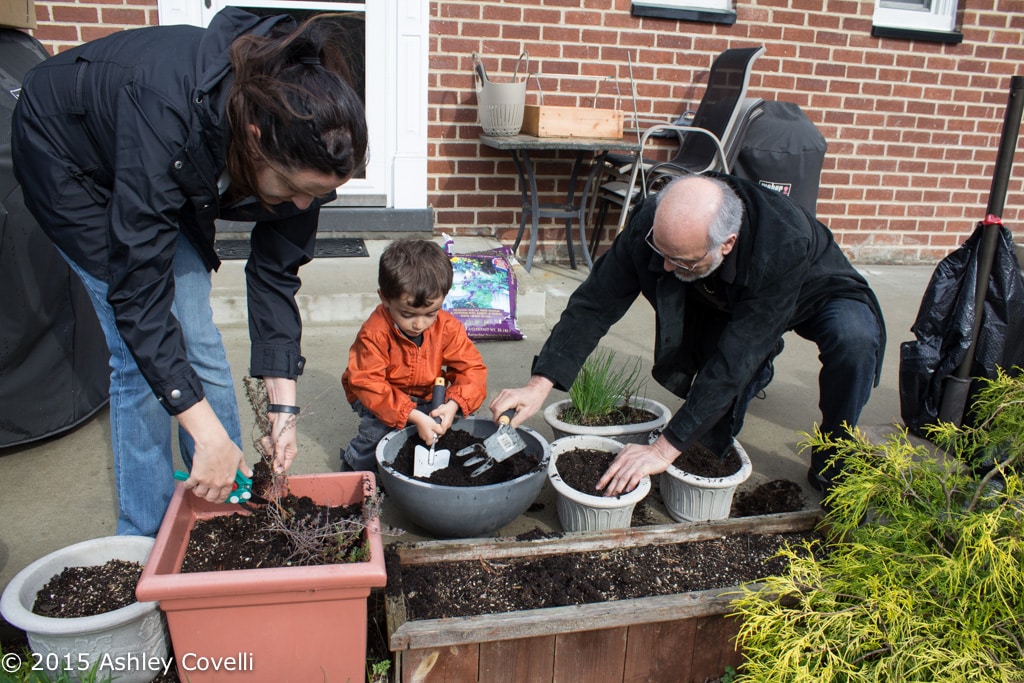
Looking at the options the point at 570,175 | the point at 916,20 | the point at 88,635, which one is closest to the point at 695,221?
the point at 88,635

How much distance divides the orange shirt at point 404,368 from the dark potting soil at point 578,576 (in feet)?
2.03

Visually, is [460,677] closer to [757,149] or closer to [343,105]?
[343,105]

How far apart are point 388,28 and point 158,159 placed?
3735 millimetres

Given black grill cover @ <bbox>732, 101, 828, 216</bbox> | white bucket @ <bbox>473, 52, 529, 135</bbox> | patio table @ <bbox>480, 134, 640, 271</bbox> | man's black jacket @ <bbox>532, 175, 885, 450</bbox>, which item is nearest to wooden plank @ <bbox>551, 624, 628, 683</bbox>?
man's black jacket @ <bbox>532, 175, 885, 450</bbox>

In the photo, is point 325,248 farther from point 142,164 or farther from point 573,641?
point 573,641

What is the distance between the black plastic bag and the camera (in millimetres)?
2633

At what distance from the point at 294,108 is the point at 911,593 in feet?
5.14

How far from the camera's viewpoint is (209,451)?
1596mm

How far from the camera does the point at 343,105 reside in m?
1.49

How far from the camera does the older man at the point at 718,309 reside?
224 cm

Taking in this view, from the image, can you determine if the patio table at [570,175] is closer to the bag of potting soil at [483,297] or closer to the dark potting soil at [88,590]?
the bag of potting soil at [483,297]

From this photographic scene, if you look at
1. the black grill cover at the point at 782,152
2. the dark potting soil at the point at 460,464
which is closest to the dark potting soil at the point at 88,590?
the dark potting soil at the point at 460,464

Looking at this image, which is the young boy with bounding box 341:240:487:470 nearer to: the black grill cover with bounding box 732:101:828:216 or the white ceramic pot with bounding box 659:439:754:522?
the white ceramic pot with bounding box 659:439:754:522

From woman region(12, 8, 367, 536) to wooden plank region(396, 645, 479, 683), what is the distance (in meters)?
0.54
